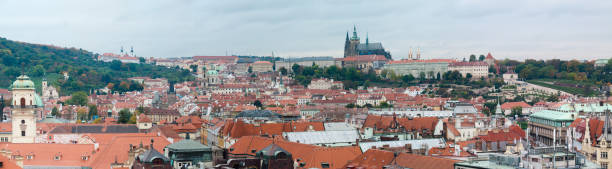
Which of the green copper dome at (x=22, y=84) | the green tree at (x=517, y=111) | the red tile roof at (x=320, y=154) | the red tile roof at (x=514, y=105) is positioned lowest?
the green tree at (x=517, y=111)

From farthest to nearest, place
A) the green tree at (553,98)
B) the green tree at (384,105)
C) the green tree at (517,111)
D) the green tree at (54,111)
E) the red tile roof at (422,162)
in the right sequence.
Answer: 1. the green tree at (384,105)
2. the green tree at (553,98)
3. the green tree at (517,111)
4. the green tree at (54,111)
5. the red tile roof at (422,162)

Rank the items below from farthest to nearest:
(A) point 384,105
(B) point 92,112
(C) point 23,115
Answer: (A) point 384,105 < (B) point 92,112 < (C) point 23,115

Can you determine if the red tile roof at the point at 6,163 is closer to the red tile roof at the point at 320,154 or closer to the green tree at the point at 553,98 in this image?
the red tile roof at the point at 320,154

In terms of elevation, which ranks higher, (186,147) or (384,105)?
(186,147)

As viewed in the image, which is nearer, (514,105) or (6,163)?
(6,163)

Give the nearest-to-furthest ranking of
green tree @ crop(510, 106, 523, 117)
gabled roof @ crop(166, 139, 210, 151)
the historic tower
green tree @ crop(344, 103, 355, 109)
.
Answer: gabled roof @ crop(166, 139, 210, 151) → the historic tower → green tree @ crop(510, 106, 523, 117) → green tree @ crop(344, 103, 355, 109)

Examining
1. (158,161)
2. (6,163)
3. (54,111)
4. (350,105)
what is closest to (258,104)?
(350,105)

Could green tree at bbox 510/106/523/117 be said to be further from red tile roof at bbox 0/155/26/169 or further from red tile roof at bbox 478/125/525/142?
red tile roof at bbox 0/155/26/169

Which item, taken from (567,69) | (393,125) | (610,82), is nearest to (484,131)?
(393,125)

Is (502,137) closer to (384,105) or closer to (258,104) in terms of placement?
(384,105)

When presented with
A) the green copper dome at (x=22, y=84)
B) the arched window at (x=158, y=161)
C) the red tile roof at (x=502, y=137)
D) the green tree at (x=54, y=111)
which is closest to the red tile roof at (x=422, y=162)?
the arched window at (x=158, y=161)

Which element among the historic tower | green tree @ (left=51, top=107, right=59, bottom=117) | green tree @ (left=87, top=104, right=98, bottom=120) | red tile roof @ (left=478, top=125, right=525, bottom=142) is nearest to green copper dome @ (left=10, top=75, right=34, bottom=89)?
the historic tower

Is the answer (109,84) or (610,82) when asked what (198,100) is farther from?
(610,82)

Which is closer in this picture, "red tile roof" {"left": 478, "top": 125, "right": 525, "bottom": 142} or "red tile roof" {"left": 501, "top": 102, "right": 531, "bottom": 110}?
"red tile roof" {"left": 478, "top": 125, "right": 525, "bottom": 142}
